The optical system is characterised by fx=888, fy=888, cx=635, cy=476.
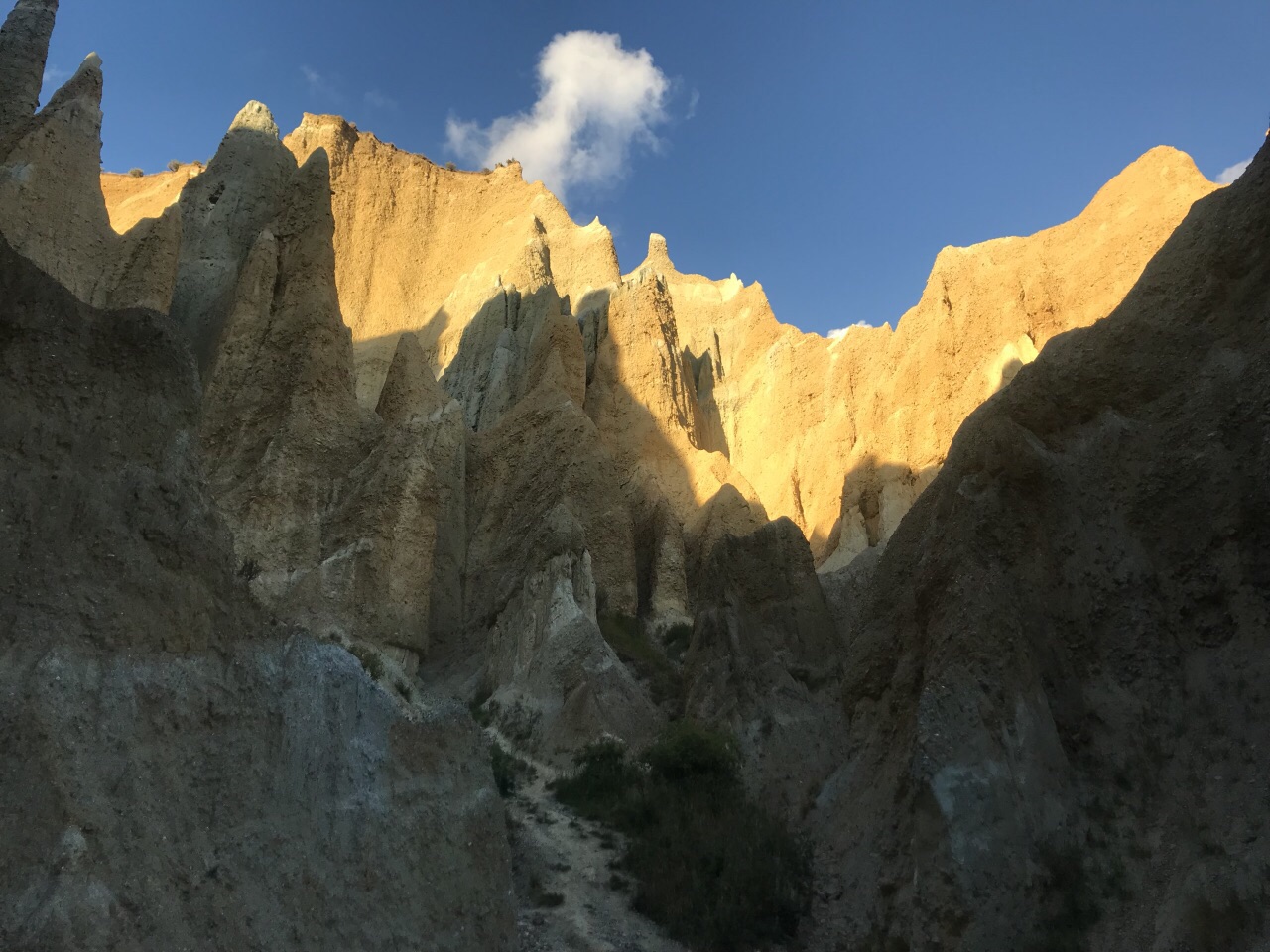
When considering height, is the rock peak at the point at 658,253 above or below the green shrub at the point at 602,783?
above

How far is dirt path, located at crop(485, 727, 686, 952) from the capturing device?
31.3 ft

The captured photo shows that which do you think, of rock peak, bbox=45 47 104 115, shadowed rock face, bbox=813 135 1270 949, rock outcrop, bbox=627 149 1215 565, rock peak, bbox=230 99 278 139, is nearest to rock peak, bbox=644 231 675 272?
rock outcrop, bbox=627 149 1215 565

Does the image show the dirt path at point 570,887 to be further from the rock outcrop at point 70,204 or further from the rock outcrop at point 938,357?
the rock outcrop at point 938,357

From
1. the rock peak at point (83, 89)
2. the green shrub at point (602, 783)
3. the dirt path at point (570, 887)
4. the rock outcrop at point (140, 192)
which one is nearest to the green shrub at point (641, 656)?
the green shrub at point (602, 783)

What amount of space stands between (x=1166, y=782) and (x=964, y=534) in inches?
123

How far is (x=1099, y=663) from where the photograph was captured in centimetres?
880

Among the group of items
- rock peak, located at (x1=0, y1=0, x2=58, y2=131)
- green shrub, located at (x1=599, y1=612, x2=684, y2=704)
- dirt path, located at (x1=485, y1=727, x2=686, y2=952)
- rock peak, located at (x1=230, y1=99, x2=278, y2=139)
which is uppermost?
rock peak, located at (x1=230, y1=99, x2=278, y2=139)

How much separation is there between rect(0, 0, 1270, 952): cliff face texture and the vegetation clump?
1.60 feet

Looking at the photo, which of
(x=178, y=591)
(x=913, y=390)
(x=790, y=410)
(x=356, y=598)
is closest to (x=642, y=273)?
(x=790, y=410)

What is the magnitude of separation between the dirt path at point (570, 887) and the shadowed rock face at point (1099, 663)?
2226 millimetres

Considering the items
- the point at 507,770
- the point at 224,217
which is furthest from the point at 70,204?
the point at 507,770

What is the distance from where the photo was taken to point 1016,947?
7.30m

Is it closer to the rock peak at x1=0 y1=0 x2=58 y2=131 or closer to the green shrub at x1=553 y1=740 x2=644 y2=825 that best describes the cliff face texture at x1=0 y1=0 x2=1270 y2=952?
the rock peak at x1=0 y1=0 x2=58 y2=131

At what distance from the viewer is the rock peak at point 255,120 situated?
28.4m
